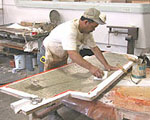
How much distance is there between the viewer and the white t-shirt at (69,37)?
172cm

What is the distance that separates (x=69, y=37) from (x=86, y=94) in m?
0.57

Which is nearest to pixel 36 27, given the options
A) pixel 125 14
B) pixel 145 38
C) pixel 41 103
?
pixel 125 14

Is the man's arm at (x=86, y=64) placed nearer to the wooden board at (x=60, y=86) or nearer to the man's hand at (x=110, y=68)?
the wooden board at (x=60, y=86)

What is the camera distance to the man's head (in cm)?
172

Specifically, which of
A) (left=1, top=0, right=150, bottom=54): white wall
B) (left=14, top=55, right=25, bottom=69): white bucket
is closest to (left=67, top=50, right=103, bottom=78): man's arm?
(left=1, top=0, right=150, bottom=54): white wall

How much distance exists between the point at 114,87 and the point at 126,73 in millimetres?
363

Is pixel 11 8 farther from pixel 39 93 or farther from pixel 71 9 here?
pixel 39 93

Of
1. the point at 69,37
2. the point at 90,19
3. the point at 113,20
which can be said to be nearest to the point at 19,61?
the point at 113,20

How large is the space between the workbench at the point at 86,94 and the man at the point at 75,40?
14 cm

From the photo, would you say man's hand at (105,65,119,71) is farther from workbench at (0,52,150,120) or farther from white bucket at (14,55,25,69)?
white bucket at (14,55,25,69)

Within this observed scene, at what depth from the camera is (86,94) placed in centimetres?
139

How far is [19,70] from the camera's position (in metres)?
3.80

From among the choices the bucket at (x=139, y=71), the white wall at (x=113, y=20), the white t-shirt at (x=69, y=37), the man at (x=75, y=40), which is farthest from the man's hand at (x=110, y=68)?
the white wall at (x=113, y=20)

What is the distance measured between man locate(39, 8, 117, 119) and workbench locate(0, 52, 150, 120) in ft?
0.47
